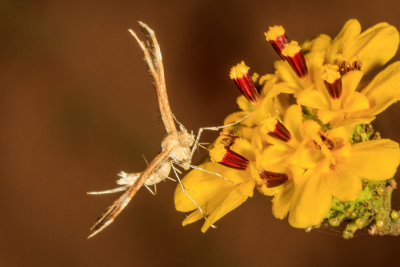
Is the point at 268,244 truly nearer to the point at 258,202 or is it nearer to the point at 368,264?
the point at 258,202

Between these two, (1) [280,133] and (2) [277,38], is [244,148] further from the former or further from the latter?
(2) [277,38]

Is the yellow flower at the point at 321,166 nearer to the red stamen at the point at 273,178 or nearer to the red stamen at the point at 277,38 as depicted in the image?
the red stamen at the point at 273,178

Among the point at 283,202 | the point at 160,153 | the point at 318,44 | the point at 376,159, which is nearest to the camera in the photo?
the point at 376,159

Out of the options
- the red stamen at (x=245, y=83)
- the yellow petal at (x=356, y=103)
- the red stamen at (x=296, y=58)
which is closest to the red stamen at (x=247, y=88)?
the red stamen at (x=245, y=83)

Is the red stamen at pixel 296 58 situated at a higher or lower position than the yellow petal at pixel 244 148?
higher

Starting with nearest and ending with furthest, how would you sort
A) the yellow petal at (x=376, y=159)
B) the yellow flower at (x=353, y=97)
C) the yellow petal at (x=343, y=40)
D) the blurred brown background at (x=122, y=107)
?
the yellow petal at (x=376, y=159) < the yellow flower at (x=353, y=97) < the yellow petal at (x=343, y=40) < the blurred brown background at (x=122, y=107)

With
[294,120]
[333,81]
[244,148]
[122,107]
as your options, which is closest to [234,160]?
[244,148]
